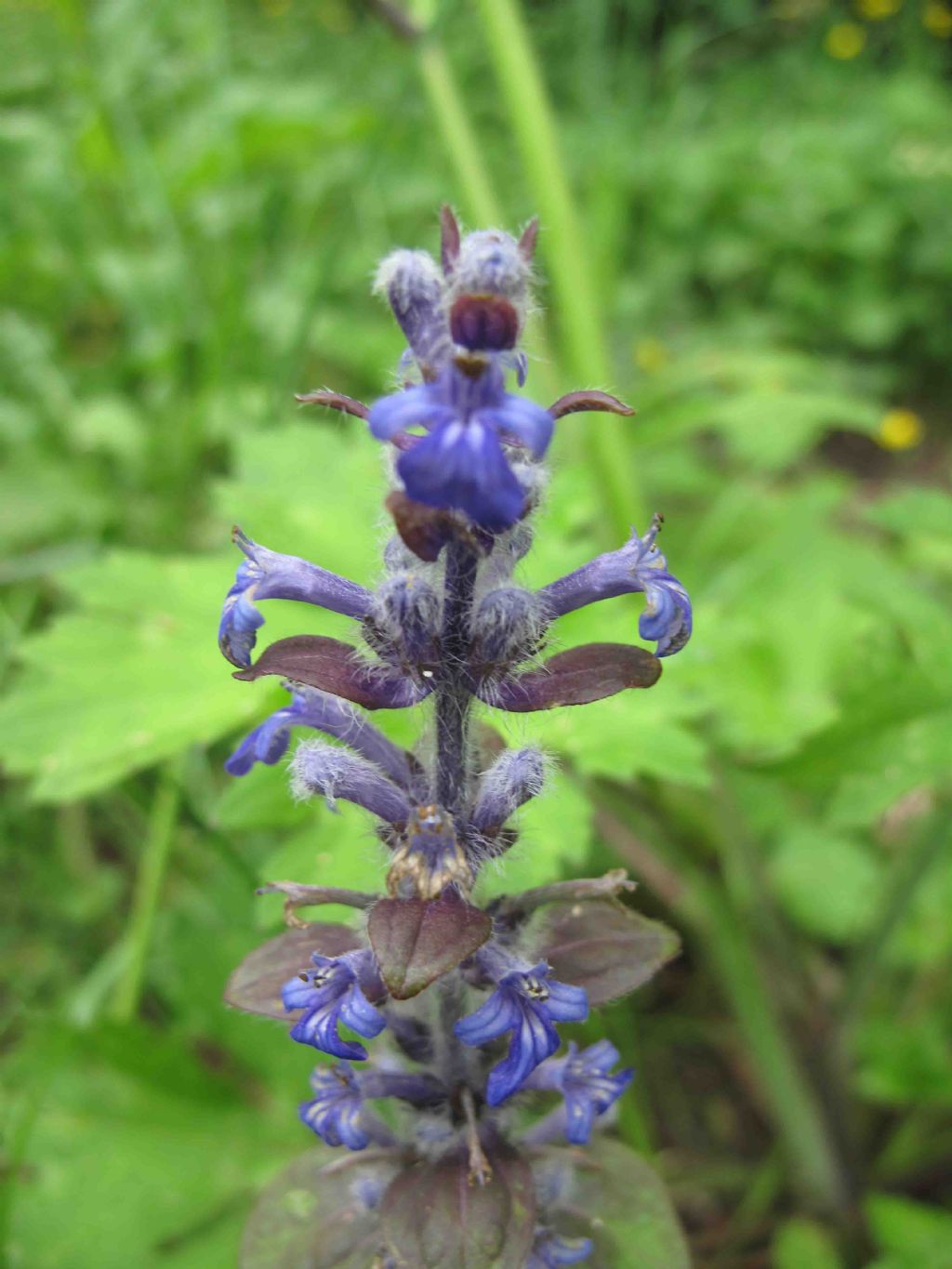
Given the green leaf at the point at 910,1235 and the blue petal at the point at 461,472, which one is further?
the green leaf at the point at 910,1235

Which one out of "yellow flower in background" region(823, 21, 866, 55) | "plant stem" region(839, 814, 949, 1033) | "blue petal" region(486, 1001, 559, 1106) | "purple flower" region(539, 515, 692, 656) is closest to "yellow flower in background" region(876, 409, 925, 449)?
"plant stem" region(839, 814, 949, 1033)

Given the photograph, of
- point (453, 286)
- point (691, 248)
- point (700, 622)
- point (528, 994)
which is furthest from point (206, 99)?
point (528, 994)

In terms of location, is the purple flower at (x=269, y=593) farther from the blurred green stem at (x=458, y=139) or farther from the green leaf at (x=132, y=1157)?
the blurred green stem at (x=458, y=139)

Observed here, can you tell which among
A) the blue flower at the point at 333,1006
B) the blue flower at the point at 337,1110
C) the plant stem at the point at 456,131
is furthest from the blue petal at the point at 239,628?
the plant stem at the point at 456,131

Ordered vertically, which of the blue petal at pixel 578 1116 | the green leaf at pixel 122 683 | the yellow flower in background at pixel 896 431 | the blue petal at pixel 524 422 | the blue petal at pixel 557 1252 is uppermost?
the yellow flower in background at pixel 896 431

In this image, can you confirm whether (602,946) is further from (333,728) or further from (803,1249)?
(803,1249)

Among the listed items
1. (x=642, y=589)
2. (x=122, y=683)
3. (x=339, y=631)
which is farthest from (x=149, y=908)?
(x=642, y=589)
